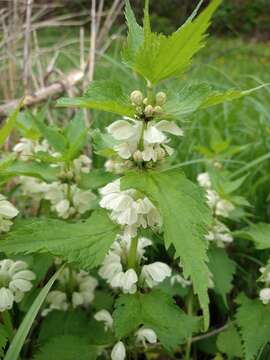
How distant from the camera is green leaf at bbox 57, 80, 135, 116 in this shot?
0.88 meters

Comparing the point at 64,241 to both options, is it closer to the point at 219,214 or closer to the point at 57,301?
the point at 57,301

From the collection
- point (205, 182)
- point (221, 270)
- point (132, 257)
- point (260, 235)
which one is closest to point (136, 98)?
point (132, 257)

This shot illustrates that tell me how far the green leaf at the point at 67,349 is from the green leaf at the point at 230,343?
0.41 metres

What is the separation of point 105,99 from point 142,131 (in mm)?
105

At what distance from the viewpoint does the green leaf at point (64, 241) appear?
0.94 metres

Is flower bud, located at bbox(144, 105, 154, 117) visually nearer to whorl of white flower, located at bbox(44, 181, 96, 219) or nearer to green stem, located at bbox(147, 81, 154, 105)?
green stem, located at bbox(147, 81, 154, 105)

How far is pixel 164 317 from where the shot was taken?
108 cm

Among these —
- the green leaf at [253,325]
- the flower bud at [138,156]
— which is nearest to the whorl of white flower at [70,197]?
the flower bud at [138,156]

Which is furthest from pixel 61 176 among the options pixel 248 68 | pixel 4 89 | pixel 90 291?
pixel 248 68

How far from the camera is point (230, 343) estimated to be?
1382mm

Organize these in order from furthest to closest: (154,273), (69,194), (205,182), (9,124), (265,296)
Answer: (205,182) < (69,194) < (265,296) < (154,273) < (9,124)

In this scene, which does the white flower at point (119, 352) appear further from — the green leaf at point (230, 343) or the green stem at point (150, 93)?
the green stem at point (150, 93)

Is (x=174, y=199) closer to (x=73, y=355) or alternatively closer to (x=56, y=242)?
(x=56, y=242)

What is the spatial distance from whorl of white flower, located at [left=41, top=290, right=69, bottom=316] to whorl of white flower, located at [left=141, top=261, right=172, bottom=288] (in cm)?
30
